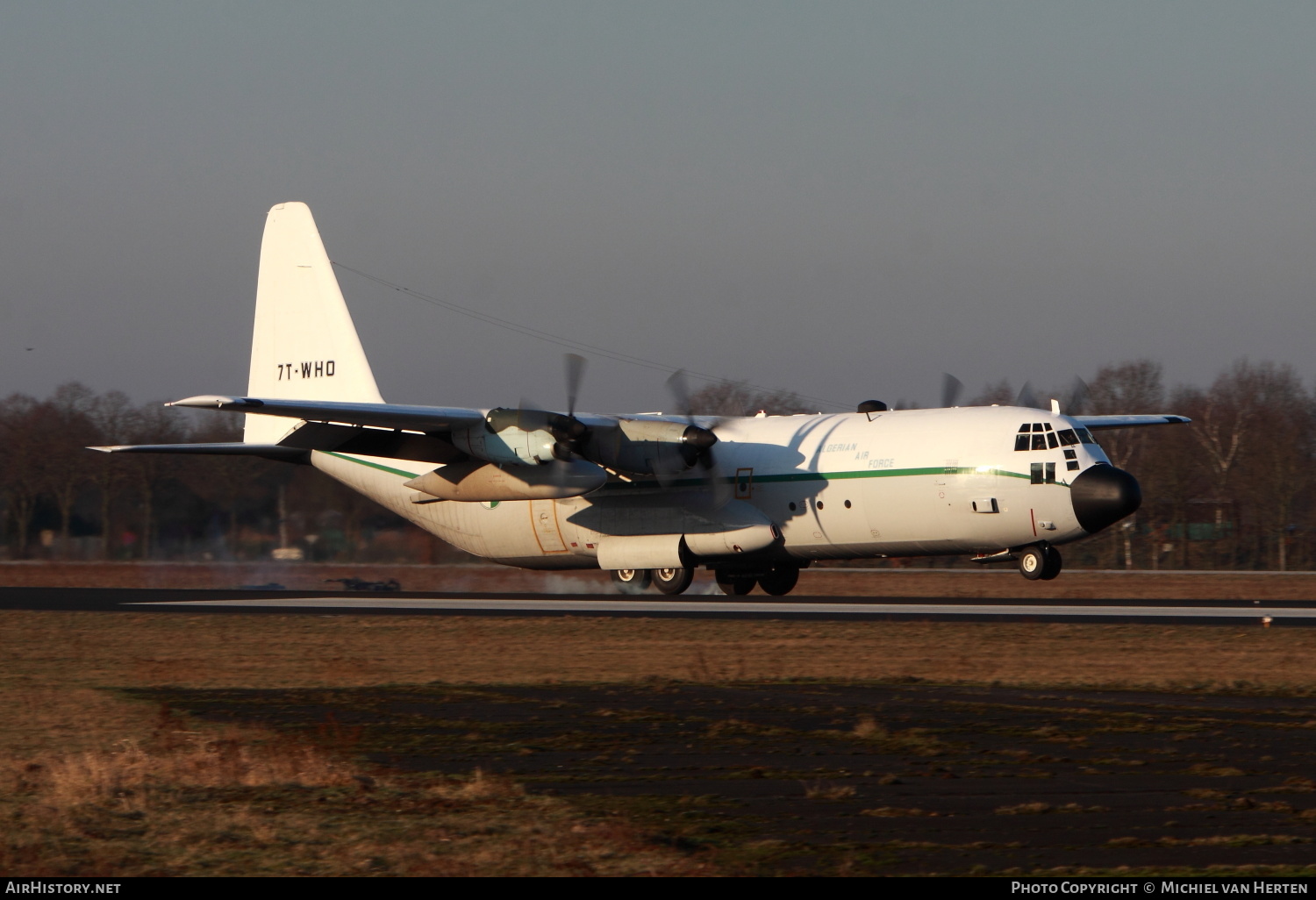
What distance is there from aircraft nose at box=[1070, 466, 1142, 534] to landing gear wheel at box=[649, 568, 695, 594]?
26.2 ft

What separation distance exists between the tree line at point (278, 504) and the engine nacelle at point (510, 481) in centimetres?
473

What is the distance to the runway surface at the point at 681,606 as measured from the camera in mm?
21219

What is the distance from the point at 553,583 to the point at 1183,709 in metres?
24.0

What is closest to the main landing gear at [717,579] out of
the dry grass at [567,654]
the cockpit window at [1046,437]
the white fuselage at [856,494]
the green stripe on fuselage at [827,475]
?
the white fuselage at [856,494]

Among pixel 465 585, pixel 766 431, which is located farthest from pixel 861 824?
pixel 465 585

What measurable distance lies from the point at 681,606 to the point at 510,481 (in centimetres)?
444

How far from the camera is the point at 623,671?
610 inches

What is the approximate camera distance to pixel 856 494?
25812 mm

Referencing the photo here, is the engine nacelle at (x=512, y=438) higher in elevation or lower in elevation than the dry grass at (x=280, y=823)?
higher

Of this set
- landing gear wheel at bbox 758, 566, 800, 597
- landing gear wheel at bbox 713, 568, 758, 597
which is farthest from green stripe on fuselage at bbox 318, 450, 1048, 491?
landing gear wheel at bbox 758, 566, 800, 597

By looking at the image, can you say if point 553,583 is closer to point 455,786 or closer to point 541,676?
point 541,676

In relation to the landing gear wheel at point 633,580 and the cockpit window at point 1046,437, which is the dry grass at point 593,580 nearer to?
the landing gear wheel at point 633,580

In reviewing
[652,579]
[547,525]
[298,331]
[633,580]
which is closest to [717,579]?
[652,579]

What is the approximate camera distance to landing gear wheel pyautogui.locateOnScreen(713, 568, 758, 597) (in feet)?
96.1
